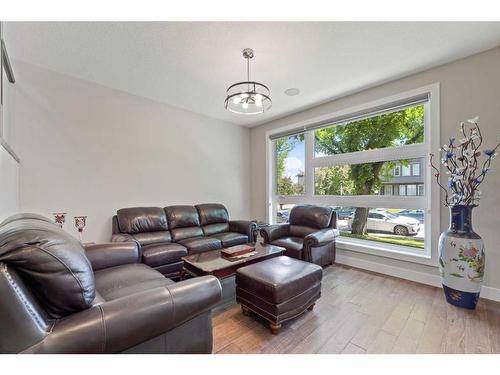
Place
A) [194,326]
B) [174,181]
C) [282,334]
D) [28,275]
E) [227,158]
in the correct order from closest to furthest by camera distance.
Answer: [28,275]
[194,326]
[282,334]
[174,181]
[227,158]

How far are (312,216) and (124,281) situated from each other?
2.70m

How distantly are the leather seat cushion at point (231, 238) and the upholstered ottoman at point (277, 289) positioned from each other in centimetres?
125

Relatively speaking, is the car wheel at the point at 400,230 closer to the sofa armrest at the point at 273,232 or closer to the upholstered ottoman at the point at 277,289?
the sofa armrest at the point at 273,232

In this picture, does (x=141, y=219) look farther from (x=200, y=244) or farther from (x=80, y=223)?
(x=200, y=244)

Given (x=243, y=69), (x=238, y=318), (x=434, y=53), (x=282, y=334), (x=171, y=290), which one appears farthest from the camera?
(x=243, y=69)

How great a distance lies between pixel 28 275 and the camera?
3.07 feet

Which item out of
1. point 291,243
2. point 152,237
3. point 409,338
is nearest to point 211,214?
point 152,237

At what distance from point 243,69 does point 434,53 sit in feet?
6.94

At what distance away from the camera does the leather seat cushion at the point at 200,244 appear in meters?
2.90

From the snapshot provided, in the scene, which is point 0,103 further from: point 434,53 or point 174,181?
point 434,53

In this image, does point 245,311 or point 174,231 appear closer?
point 245,311

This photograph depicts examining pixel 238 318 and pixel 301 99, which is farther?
pixel 301 99

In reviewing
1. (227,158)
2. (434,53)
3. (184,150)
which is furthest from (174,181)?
(434,53)

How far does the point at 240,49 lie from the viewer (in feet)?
7.41
